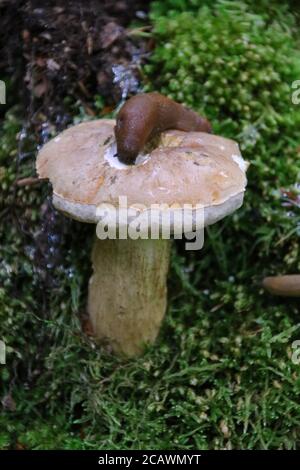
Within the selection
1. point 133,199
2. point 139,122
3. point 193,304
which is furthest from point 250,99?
point 133,199

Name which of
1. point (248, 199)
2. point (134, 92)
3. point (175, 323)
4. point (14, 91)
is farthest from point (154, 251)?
point (14, 91)

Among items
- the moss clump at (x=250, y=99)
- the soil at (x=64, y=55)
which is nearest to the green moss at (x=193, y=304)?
the moss clump at (x=250, y=99)

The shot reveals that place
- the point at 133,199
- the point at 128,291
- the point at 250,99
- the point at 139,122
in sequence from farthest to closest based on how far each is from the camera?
the point at 250,99
the point at 128,291
the point at 139,122
the point at 133,199

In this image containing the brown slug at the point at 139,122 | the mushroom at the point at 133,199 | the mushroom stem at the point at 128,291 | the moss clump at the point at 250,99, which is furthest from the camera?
the moss clump at the point at 250,99

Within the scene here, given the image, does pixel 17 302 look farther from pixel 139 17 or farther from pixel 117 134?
pixel 139 17

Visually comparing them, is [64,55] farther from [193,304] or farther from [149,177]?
[193,304]

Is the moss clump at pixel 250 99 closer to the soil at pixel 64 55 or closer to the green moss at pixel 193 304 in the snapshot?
the green moss at pixel 193 304
